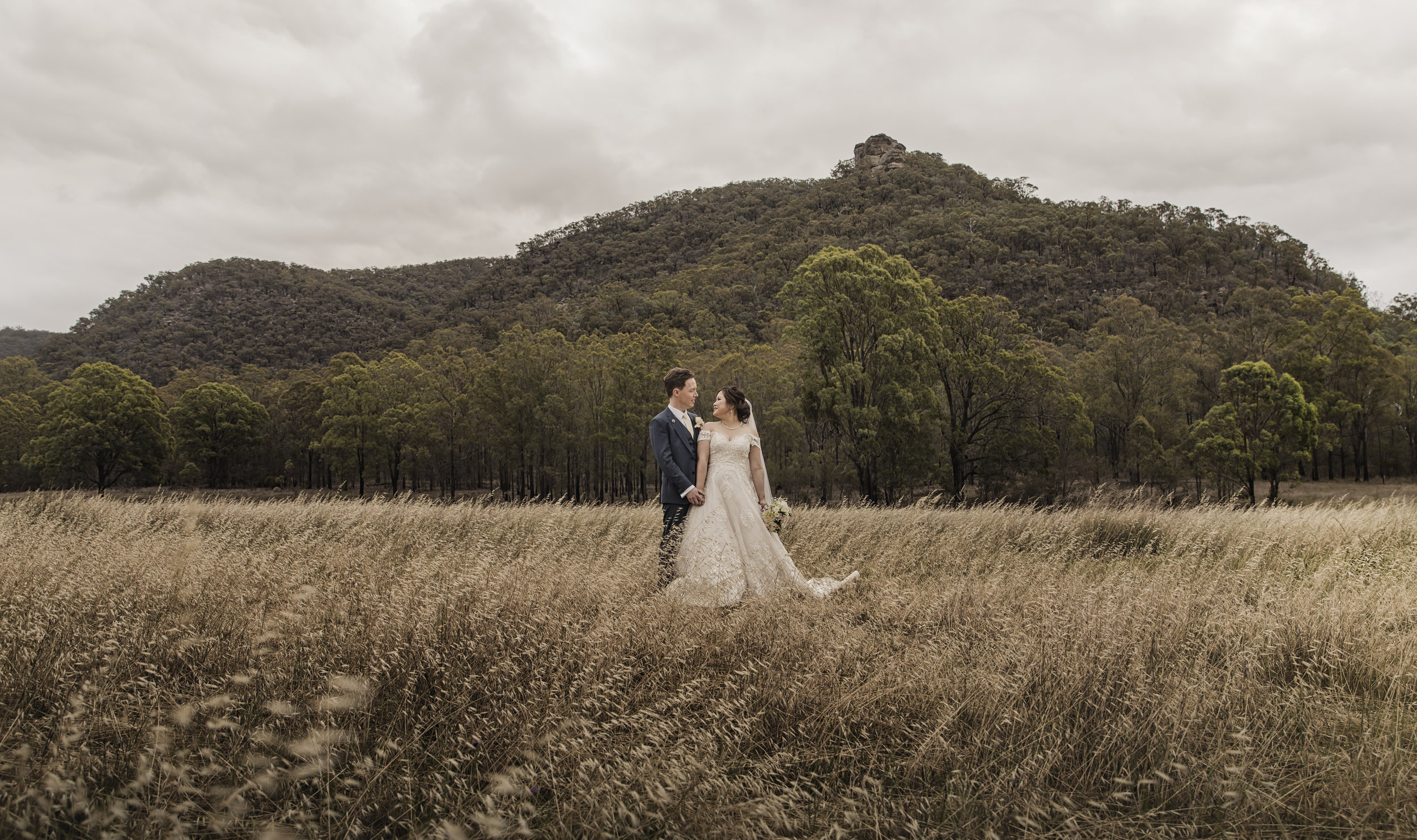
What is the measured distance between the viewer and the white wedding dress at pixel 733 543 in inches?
243

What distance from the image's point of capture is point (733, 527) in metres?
6.55

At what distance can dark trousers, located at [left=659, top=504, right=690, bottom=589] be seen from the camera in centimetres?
621

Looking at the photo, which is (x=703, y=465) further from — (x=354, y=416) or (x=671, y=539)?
(x=354, y=416)

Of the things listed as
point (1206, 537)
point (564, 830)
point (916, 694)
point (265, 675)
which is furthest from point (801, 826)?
point (1206, 537)

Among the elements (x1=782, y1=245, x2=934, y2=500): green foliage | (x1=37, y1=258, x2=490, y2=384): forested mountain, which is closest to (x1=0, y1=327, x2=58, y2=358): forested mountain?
(x1=37, y1=258, x2=490, y2=384): forested mountain

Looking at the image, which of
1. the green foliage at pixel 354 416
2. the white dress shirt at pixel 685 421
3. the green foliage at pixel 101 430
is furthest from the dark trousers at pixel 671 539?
the green foliage at pixel 101 430

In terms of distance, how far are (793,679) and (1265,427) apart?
39.6 meters

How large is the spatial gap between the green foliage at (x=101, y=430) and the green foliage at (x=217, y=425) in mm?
5045

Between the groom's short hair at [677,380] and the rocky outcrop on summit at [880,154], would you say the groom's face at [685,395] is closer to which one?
the groom's short hair at [677,380]

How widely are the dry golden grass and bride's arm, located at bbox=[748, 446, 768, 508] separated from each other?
6.08ft

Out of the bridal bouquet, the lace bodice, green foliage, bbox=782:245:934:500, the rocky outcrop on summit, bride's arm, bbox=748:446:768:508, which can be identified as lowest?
the bridal bouquet

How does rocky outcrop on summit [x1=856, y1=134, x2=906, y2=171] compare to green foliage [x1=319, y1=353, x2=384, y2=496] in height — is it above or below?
above

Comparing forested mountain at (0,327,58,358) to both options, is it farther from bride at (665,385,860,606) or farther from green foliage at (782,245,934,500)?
bride at (665,385,860,606)

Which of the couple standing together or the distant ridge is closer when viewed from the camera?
the couple standing together
